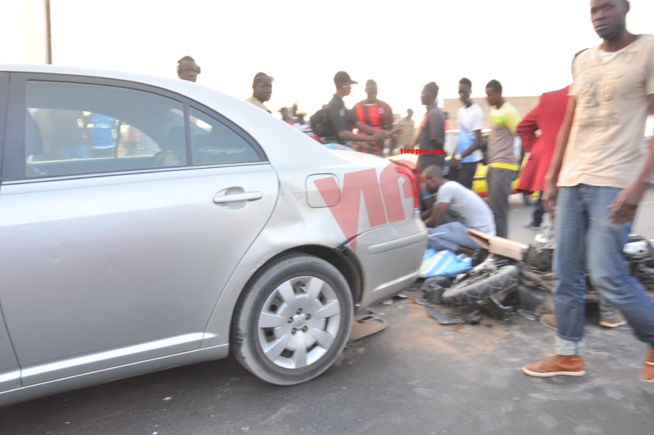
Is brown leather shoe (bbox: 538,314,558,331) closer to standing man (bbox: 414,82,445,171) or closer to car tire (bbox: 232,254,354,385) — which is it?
car tire (bbox: 232,254,354,385)

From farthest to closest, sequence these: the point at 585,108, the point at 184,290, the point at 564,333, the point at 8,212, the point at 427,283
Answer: the point at 427,283 < the point at 564,333 < the point at 585,108 < the point at 184,290 < the point at 8,212

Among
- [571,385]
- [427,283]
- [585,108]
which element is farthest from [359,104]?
[571,385]

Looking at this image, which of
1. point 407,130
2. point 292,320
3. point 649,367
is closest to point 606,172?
point 649,367

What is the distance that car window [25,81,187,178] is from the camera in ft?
7.37

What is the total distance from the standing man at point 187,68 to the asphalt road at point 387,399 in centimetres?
303

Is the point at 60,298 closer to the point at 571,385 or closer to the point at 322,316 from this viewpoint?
the point at 322,316

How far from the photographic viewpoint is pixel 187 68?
16.6ft

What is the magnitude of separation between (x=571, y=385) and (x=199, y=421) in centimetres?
189

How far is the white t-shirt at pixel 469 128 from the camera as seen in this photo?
6.25 metres

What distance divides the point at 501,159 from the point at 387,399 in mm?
3473

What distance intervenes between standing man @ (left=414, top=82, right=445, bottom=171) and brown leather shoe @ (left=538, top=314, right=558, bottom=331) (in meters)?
3.00

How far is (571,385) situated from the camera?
2734 millimetres

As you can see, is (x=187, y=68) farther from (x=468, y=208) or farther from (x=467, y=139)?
(x=467, y=139)

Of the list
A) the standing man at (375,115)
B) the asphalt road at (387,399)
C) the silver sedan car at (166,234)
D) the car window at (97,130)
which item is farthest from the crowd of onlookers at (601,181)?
the standing man at (375,115)
